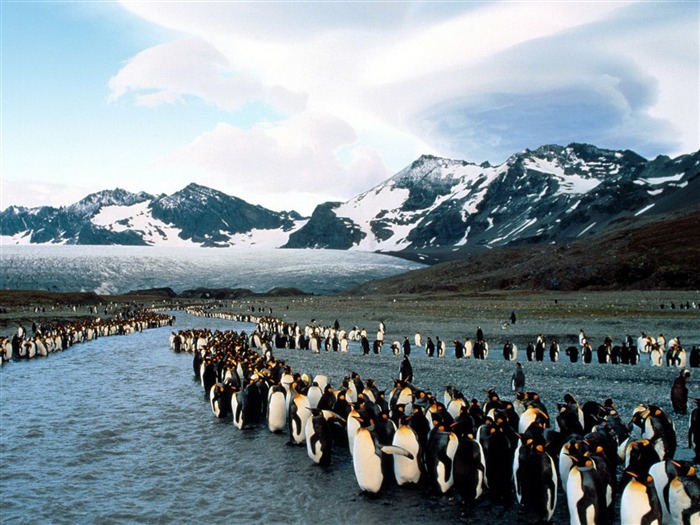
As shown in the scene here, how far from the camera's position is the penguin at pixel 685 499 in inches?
255

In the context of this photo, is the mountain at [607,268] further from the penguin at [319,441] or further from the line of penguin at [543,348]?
the penguin at [319,441]

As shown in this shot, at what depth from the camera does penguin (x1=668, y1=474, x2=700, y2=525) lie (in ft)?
21.3

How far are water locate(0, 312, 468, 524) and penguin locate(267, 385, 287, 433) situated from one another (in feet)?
0.90

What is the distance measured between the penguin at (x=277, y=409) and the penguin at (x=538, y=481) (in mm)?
5979

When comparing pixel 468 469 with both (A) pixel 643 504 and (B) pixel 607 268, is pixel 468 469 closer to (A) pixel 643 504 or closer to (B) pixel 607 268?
(A) pixel 643 504

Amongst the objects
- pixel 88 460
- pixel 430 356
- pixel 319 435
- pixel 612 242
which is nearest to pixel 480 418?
pixel 319 435

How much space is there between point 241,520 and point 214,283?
438ft

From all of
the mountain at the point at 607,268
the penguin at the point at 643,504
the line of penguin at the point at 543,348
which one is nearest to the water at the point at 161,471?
the penguin at the point at 643,504

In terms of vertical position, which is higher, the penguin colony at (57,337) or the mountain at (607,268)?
the mountain at (607,268)

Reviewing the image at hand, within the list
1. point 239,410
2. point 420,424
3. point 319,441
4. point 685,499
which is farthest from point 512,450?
point 239,410

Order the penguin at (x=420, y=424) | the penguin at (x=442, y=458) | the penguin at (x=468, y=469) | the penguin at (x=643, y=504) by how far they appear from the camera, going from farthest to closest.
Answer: the penguin at (x=420, y=424) → the penguin at (x=442, y=458) → the penguin at (x=468, y=469) → the penguin at (x=643, y=504)

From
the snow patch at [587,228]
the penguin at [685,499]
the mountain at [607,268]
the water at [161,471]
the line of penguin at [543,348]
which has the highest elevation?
the snow patch at [587,228]

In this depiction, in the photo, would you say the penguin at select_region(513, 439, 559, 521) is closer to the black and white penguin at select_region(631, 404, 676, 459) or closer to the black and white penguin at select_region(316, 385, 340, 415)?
the black and white penguin at select_region(631, 404, 676, 459)

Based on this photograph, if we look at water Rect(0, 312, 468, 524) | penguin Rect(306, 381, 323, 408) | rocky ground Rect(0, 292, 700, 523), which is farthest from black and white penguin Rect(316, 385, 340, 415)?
A: rocky ground Rect(0, 292, 700, 523)
